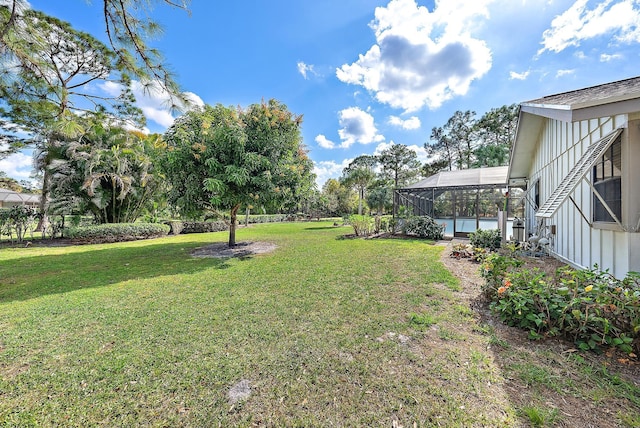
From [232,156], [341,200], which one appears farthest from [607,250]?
[341,200]

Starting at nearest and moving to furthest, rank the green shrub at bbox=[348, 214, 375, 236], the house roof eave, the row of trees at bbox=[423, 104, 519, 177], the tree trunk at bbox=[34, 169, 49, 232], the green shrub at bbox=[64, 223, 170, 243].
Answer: the house roof eave → the green shrub at bbox=[64, 223, 170, 243] → the tree trunk at bbox=[34, 169, 49, 232] → the green shrub at bbox=[348, 214, 375, 236] → the row of trees at bbox=[423, 104, 519, 177]

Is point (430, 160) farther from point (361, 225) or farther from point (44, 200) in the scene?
point (44, 200)

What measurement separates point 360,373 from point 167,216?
20403 millimetres

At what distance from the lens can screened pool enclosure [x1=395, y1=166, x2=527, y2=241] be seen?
1165 centimetres

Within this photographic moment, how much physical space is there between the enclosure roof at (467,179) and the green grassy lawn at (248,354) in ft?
32.6

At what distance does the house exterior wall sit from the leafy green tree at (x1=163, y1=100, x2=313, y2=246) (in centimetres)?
718

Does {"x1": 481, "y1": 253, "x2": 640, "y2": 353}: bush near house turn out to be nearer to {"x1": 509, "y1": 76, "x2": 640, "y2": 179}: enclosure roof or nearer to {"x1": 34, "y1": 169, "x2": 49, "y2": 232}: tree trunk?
{"x1": 509, "y1": 76, "x2": 640, "y2": 179}: enclosure roof

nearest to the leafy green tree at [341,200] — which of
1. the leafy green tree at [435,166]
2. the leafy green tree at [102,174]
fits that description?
the leafy green tree at [435,166]

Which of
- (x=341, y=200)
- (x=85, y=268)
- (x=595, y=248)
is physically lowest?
(x=85, y=268)

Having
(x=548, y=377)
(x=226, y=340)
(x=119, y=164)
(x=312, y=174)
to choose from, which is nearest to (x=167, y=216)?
(x=119, y=164)

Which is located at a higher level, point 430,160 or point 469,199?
point 430,160

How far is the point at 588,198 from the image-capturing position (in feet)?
14.7

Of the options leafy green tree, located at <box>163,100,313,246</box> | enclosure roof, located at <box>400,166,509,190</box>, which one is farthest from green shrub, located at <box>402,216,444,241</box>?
leafy green tree, located at <box>163,100,313,246</box>

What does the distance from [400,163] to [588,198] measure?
1455 inches
